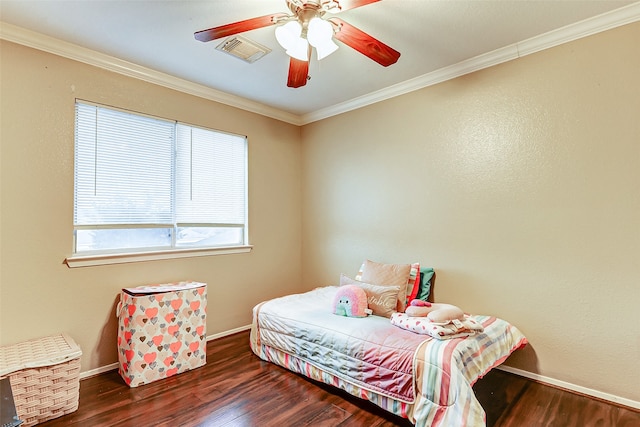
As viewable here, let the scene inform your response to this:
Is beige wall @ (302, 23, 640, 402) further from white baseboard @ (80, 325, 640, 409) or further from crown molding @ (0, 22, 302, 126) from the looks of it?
crown molding @ (0, 22, 302, 126)

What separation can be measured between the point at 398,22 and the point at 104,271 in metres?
2.96

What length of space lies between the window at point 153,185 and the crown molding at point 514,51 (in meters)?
1.62

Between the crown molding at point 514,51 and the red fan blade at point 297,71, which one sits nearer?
the red fan blade at point 297,71

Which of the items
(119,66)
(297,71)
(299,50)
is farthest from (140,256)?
(299,50)

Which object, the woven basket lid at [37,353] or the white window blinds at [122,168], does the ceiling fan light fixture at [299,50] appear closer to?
the white window blinds at [122,168]

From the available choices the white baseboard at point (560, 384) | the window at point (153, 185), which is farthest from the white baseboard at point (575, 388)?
the window at point (153, 185)

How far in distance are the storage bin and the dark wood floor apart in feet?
0.37

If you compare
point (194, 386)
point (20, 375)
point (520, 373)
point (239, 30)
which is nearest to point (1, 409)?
point (20, 375)

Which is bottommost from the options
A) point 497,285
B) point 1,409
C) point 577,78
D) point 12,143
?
point 1,409

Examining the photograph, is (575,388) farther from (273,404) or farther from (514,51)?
(514,51)

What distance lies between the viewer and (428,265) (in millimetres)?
3139

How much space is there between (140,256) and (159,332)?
0.71m

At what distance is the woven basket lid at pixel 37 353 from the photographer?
6.44ft

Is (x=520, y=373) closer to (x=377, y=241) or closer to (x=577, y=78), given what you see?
(x=377, y=241)
